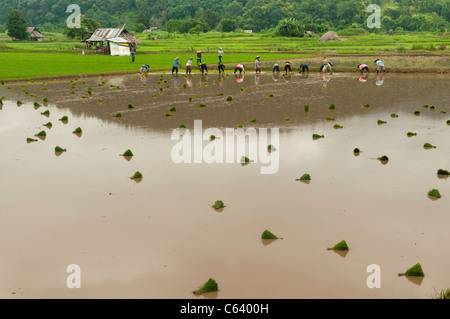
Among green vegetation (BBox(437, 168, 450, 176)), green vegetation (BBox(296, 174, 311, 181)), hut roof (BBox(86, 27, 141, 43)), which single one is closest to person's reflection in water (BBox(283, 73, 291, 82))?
green vegetation (BBox(437, 168, 450, 176))

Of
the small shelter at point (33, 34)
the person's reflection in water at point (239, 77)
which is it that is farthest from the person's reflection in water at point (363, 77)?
the small shelter at point (33, 34)

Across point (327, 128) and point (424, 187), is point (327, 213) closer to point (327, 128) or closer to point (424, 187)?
point (424, 187)

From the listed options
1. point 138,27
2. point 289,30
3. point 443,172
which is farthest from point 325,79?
point 138,27

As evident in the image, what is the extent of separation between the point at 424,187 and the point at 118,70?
3333 centimetres

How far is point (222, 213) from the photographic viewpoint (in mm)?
9055

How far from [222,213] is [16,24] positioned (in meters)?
105

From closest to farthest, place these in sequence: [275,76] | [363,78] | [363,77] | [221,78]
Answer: [363,78]
[363,77]
[221,78]
[275,76]

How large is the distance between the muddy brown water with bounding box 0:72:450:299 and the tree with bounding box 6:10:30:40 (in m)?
92.7

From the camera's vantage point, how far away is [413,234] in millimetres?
7992

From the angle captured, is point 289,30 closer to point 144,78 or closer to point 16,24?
point 16,24

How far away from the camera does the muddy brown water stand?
21.8 feet

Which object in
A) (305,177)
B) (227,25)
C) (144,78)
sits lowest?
(305,177)

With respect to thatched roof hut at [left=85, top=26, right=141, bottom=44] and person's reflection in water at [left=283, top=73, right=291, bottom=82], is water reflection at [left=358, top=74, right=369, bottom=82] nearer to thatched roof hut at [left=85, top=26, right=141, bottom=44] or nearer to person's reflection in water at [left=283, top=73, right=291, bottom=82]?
person's reflection in water at [left=283, top=73, right=291, bottom=82]
